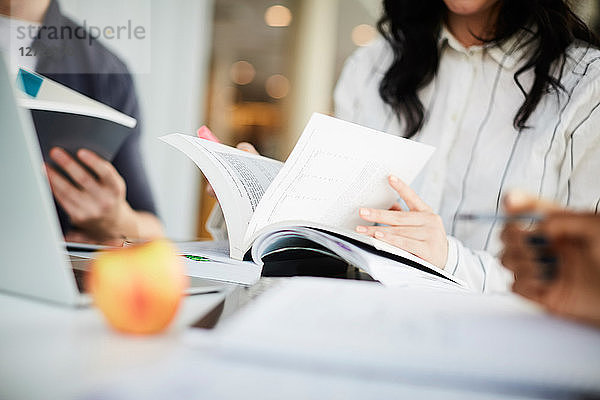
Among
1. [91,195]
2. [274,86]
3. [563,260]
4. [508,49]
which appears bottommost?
[274,86]

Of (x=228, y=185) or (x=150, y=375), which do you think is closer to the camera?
(x=150, y=375)

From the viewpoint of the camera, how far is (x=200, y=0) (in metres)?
2.46

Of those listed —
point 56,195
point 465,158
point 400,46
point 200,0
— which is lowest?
point 56,195

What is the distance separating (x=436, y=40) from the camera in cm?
118

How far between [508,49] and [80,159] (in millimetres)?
906

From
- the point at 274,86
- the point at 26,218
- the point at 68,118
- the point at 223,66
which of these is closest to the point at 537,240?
the point at 26,218

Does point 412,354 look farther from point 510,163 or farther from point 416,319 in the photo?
point 510,163

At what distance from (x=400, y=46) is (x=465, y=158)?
333 mm

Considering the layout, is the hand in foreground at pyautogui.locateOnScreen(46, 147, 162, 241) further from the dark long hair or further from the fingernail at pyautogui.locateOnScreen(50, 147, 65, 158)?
the dark long hair

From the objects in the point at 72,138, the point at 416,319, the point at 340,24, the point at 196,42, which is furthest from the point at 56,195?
the point at 340,24

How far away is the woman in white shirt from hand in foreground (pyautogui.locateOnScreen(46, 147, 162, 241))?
0.60 metres

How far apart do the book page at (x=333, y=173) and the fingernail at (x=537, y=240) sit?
12.5 inches

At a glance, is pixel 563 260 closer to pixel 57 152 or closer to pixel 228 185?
pixel 228 185

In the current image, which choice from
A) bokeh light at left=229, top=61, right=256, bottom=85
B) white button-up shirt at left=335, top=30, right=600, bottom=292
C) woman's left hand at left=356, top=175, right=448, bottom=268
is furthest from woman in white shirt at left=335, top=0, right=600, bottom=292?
bokeh light at left=229, top=61, right=256, bottom=85
